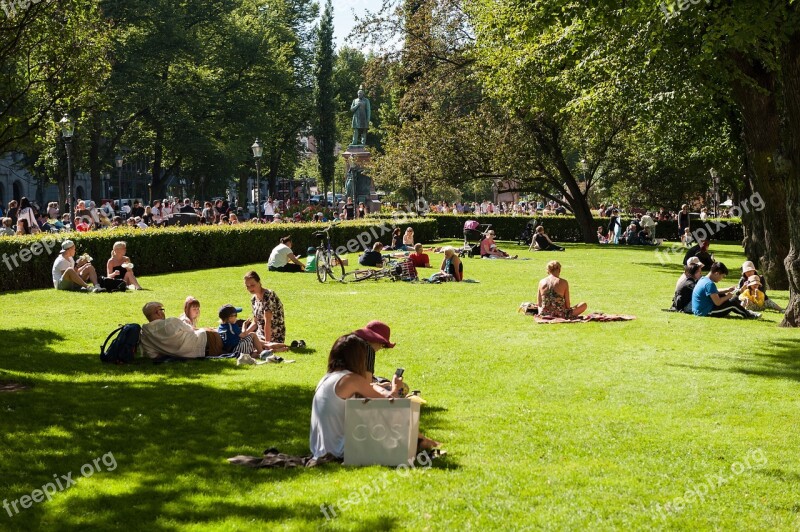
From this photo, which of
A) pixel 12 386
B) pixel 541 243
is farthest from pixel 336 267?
pixel 541 243

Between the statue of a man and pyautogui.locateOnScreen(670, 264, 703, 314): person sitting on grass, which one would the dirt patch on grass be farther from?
the statue of a man

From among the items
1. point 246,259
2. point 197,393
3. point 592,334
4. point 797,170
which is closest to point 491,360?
point 592,334

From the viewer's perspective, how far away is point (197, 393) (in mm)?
10461

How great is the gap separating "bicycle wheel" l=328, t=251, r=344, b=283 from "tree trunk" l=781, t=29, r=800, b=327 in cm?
1135

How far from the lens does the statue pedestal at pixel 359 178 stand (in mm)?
51188

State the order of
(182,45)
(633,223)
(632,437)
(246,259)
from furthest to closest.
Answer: (182,45) → (633,223) → (246,259) → (632,437)

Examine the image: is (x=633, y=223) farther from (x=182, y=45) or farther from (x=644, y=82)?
(x=182, y=45)

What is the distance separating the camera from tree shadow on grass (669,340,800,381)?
460 inches

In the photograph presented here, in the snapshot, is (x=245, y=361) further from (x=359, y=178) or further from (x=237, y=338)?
(x=359, y=178)

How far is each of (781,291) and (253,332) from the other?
48.0 feet

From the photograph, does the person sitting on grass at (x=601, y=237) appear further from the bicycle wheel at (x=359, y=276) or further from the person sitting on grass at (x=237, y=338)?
the person sitting on grass at (x=237, y=338)

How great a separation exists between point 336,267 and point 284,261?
2.41 m

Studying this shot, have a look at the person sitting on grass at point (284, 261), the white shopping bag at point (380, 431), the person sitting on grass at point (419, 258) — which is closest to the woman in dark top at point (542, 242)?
the person sitting on grass at point (419, 258)

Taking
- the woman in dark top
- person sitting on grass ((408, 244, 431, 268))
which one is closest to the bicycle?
person sitting on grass ((408, 244, 431, 268))
